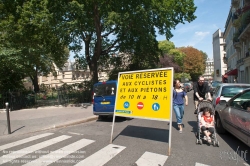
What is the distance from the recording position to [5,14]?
1468 cm

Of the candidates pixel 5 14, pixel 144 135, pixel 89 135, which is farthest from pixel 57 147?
pixel 5 14

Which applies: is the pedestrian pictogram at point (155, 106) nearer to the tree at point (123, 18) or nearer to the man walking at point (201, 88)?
the man walking at point (201, 88)

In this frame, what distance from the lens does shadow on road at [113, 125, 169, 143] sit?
5891 millimetres

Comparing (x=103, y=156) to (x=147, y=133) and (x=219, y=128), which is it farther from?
(x=219, y=128)

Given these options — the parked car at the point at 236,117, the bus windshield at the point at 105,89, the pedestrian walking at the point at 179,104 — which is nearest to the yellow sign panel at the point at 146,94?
the parked car at the point at 236,117

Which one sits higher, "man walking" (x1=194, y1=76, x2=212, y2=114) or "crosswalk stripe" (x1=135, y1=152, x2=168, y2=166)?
"man walking" (x1=194, y1=76, x2=212, y2=114)

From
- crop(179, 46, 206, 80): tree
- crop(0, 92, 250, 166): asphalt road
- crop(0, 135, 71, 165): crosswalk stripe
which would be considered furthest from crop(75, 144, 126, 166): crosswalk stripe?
crop(179, 46, 206, 80): tree

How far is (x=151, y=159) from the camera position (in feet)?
13.9

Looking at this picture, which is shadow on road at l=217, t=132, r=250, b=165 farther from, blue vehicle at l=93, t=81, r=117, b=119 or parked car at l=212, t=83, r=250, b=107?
blue vehicle at l=93, t=81, r=117, b=119

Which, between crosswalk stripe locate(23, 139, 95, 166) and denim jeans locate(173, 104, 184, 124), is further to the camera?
denim jeans locate(173, 104, 184, 124)

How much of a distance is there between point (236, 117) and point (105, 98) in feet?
17.9

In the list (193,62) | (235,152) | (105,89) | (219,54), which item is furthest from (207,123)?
(219,54)

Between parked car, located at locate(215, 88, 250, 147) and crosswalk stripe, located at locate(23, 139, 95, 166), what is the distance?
384 cm

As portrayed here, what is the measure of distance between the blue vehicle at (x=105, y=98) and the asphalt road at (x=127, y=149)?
209cm
